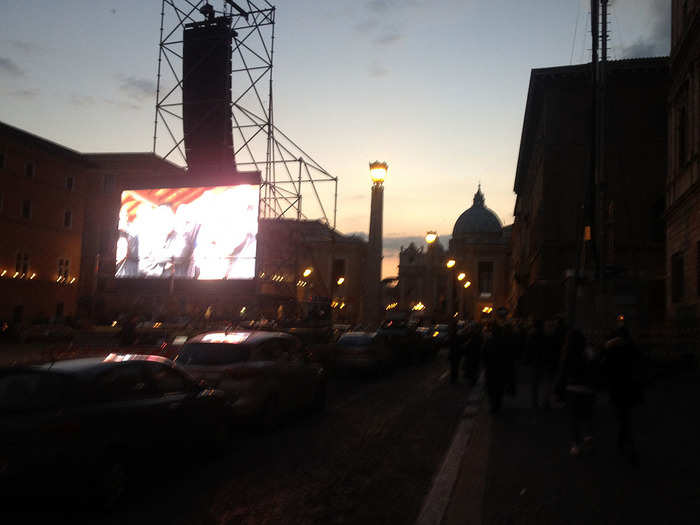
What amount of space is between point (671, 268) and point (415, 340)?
10476 millimetres

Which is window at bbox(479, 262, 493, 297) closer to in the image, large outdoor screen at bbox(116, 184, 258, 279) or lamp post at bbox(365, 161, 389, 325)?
large outdoor screen at bbox(116, 184, 258, 279)

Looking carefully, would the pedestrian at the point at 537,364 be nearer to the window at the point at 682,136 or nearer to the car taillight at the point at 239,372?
the car taillight at the point at 239,372

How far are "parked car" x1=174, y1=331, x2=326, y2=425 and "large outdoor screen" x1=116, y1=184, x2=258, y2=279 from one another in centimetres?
1900

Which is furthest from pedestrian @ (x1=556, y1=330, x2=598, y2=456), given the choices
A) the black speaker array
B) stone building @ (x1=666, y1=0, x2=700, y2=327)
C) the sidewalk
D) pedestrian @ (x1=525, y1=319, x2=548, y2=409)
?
the black speaker array

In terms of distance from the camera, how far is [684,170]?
78.8 feet

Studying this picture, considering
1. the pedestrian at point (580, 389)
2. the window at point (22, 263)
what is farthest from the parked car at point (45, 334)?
the pedestrian at point (580, 389)

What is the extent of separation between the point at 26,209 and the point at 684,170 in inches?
1691

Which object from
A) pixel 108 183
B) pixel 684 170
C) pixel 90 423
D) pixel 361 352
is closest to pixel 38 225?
pixel 108 183

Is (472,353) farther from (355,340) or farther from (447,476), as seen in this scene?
(447,476)

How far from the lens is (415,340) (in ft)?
104

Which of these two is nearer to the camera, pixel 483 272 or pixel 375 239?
pixel 375 239

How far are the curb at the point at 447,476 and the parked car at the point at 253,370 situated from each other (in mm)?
2765

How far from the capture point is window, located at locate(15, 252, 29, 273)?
166 ft

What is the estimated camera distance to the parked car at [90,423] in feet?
20.5
